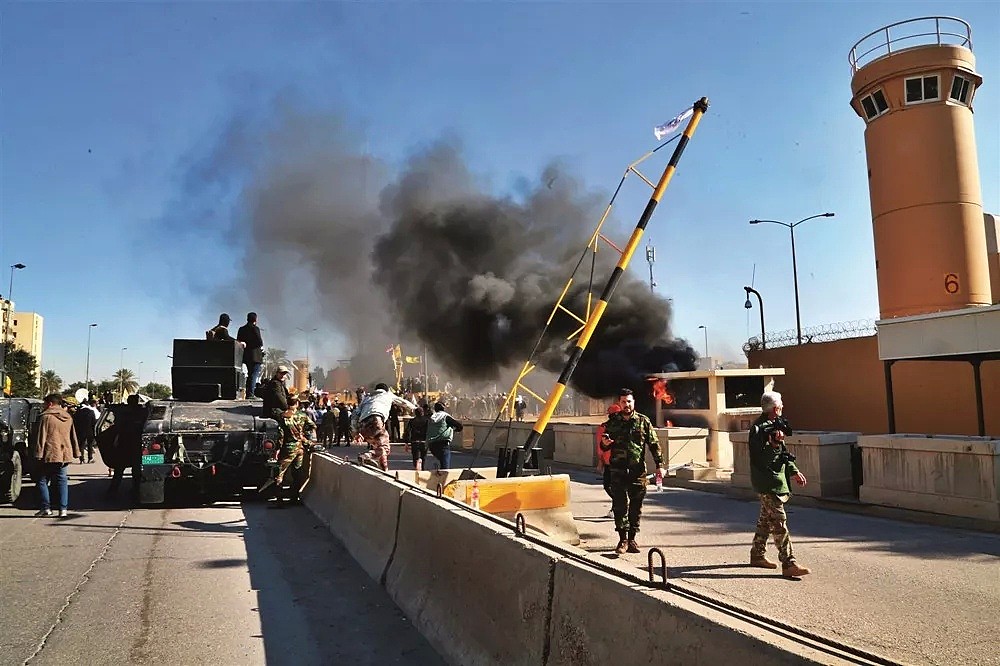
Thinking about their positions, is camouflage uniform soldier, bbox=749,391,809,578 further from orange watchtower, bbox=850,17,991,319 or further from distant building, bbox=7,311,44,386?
distant building, bbox=7,311,44,386

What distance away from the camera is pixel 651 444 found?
6680 millimetres

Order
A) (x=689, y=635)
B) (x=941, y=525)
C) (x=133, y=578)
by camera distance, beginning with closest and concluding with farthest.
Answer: (x=689, y=635) < (x=133, y=578) < (x=941, y=525)

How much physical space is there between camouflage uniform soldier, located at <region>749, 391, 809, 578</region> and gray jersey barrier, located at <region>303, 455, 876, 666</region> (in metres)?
2.70

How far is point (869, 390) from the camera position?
19750 mm

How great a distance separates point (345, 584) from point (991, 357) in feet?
41.0

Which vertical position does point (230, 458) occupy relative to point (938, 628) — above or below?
above

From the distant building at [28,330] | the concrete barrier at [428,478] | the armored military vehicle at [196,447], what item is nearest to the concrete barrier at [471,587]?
the concrete barrier at [428,478]

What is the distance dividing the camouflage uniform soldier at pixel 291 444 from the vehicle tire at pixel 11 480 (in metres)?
3.29

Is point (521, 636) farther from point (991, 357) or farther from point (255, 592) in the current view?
point (991, 357)

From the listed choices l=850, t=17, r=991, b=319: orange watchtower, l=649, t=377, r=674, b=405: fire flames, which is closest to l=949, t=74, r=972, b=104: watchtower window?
l=850, t=17, r=991, b=319: orange watchtower

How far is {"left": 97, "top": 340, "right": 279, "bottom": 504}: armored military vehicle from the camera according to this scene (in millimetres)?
9133

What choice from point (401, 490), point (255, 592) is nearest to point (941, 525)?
point (401, 490)

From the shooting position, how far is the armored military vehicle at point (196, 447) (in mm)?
9133

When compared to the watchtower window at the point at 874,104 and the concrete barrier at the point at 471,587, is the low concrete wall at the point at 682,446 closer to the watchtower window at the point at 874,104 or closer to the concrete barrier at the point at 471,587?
the concrete barrier at the point at 471,587
